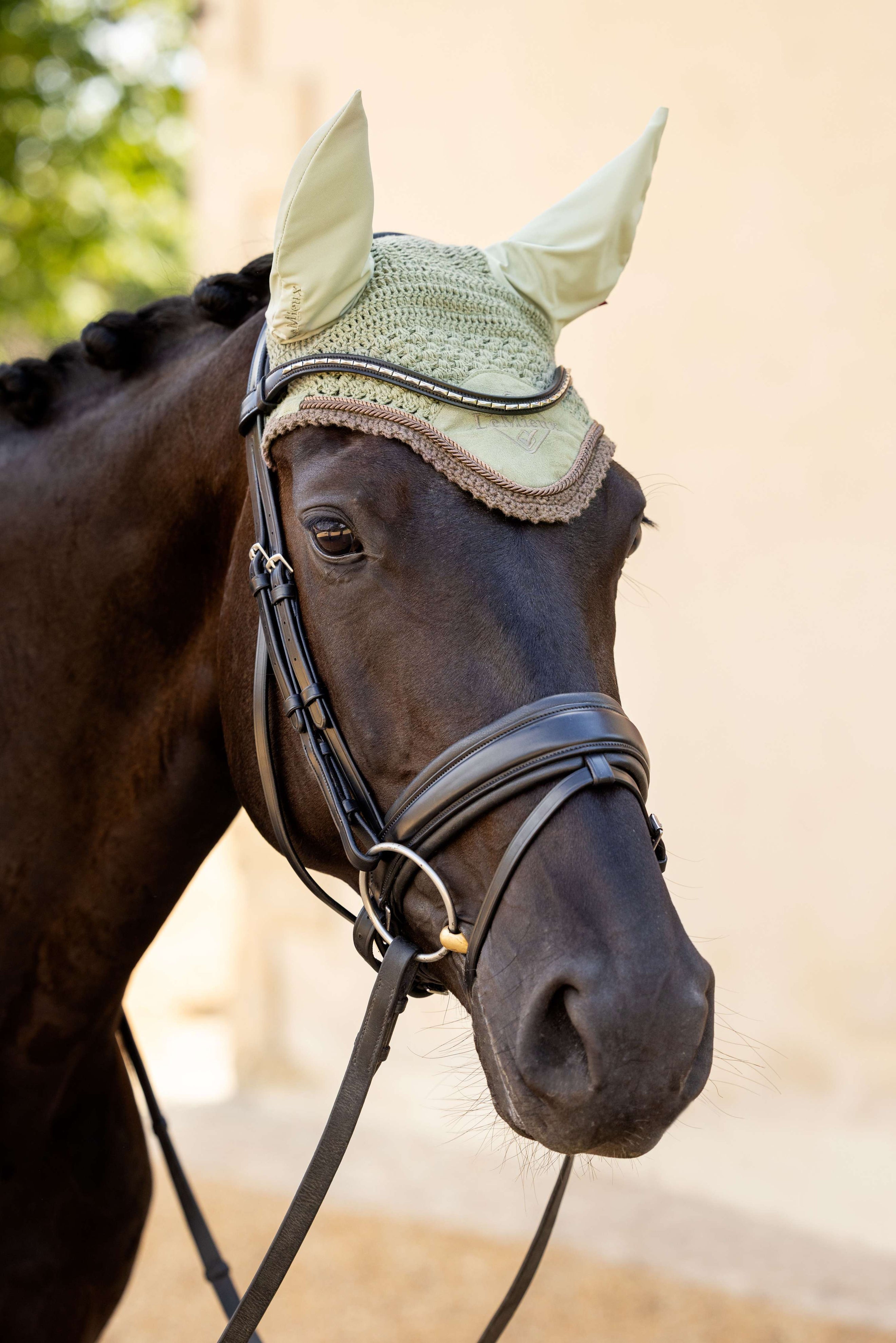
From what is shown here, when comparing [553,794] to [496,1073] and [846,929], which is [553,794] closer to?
[496,1073]

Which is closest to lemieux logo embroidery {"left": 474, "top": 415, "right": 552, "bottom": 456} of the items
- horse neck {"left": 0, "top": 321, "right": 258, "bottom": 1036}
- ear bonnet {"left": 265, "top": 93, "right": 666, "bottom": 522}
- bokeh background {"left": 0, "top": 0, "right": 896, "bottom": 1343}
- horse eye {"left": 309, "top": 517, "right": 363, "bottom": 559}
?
ear bonnet {"left": 265, "top": 93, "right": 666, "bottom": 522}

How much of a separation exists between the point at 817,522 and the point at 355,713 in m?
3.25

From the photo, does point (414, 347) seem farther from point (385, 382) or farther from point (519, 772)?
point (519, 772)

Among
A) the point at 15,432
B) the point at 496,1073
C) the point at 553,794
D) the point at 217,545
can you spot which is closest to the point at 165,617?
the point at 217,545

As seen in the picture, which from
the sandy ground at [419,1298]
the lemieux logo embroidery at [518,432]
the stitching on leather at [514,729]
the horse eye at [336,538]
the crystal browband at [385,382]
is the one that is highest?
the crystal browband at [385,382]

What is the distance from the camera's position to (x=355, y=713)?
1492mm

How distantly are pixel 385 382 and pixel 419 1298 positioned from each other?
3.60m

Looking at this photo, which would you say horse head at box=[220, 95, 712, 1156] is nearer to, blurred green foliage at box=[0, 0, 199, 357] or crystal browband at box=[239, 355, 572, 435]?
crystal browband at box=[239, 355, 572, 435]

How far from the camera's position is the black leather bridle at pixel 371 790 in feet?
4.40

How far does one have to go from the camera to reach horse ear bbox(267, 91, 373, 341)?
1485mm

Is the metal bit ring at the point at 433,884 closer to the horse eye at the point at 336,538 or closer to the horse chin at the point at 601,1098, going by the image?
the horse chin at the point at 601,1098

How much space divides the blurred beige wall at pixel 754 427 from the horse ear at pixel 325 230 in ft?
8.53

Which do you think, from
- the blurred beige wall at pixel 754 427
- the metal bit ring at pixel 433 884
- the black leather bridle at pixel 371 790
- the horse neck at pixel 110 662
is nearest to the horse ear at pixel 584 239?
the black leather bridle at pixel 371 790

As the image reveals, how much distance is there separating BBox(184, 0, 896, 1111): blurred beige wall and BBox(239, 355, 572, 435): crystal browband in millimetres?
2519
